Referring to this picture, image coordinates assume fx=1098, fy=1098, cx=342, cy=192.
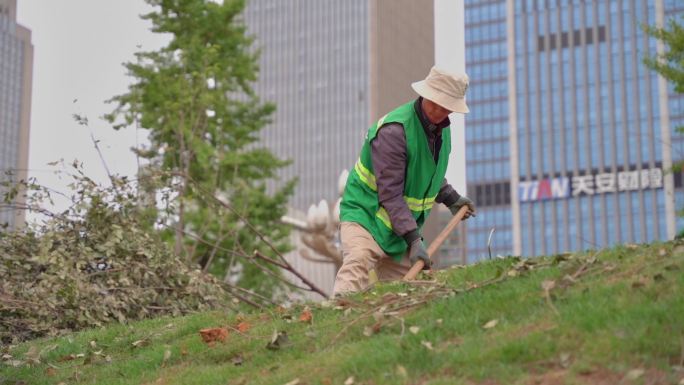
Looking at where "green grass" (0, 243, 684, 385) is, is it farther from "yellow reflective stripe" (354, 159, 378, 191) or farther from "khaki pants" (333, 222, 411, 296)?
"yellow reflective stripe" (354, 159, 378, 191)

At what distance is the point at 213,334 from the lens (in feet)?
23.4

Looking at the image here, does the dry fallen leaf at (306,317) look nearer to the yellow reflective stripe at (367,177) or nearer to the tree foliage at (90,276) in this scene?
the yellow reflective stripe at (367,177)

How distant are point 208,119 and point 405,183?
52.0 ft

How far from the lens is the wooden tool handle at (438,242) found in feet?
24.2

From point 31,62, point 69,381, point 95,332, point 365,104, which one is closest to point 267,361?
point 69,381

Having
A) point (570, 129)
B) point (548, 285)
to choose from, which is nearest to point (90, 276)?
point (548, 285)

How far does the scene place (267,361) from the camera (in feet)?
20.6

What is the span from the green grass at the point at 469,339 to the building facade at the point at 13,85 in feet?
537

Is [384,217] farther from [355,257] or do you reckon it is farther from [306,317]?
[306,317]

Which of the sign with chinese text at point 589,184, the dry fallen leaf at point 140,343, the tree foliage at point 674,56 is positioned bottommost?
the dry fallen leaf at point 140,343

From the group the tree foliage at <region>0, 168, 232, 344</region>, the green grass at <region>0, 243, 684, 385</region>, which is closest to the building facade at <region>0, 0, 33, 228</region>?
the tree foliage at <region>0, 168, 232, 344</region>

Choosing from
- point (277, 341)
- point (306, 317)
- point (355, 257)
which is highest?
point (355, 257)

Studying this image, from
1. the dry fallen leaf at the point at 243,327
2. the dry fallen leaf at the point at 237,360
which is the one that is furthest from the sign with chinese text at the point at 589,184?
the dry fallen leaf at the point at 237,360

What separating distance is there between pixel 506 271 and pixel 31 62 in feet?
590
